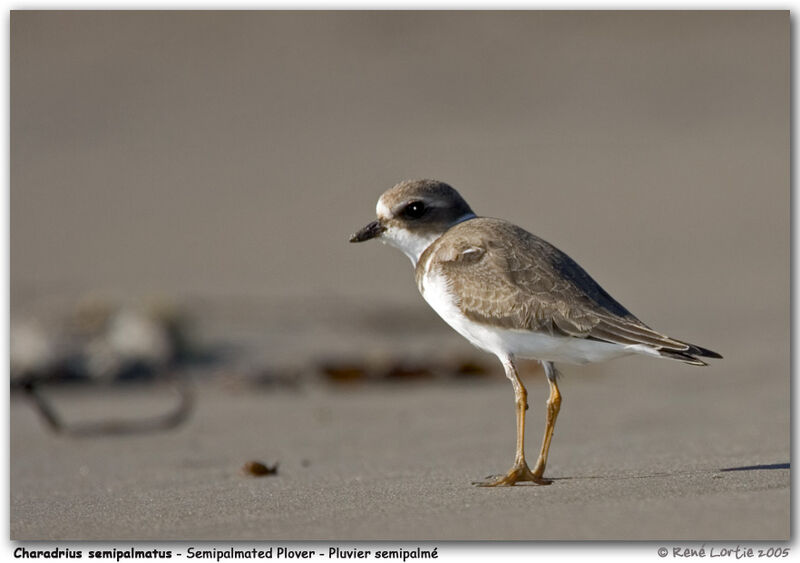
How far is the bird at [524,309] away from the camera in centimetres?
487

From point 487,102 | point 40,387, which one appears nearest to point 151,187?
point 487,102

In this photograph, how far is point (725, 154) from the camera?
587 inches

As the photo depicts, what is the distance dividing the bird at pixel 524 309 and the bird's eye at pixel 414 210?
7.1 inches

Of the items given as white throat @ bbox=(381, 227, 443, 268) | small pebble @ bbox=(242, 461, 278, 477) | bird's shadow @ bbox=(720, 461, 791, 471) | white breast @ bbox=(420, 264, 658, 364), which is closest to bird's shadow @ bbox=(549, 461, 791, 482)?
bird's shadow @ bbox=(720, 461, 791, 471)

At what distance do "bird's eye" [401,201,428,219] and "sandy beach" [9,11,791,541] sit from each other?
106 centimetres

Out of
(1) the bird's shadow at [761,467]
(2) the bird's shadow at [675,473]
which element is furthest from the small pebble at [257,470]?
(1) the bird's shadow at [761,467]

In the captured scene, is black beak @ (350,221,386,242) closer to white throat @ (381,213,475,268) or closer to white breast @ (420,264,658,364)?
white throat @ (381,213,475,268)

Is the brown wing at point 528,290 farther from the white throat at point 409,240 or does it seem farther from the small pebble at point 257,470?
the small pebble at point 257,470

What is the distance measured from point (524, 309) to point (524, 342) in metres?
0.13

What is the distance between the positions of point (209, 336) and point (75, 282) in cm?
233

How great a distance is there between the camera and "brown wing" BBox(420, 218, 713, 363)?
486 centimetres

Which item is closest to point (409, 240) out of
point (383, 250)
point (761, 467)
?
point (761, 467)

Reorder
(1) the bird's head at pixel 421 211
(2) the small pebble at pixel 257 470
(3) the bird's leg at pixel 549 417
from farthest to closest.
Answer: (2) the small pebble at pixel 257 470 < (1) the bird's head at pixel 421 211 < (3) the bird's leg at pixel 549 417

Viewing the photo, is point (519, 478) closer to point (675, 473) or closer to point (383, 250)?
point (675, 473)
